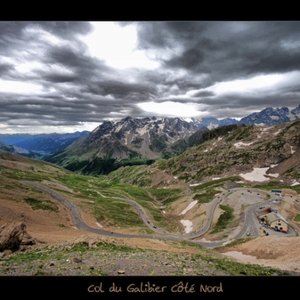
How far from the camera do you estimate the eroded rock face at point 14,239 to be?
32338 millimetres

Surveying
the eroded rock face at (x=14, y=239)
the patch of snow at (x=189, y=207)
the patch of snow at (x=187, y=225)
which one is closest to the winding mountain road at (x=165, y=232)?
the patch of snow at (x=187, y=225)

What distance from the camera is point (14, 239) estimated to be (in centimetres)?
3388

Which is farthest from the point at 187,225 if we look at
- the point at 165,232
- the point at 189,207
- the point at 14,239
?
the point at 14,239

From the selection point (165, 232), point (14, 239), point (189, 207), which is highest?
point (14, 239)

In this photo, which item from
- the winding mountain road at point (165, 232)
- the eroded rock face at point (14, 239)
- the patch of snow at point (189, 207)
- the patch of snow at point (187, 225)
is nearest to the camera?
the eroded rock face at point (14, 239)

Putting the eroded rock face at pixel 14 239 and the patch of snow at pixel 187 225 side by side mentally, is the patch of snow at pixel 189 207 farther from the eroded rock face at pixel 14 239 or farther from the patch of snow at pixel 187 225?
the eroded rock face at pixel 14 239

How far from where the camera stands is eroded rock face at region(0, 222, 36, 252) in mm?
32338

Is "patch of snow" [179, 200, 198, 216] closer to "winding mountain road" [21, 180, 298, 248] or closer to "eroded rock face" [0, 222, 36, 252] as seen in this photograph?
"winding mountain road" [21, 180, 298, 248]

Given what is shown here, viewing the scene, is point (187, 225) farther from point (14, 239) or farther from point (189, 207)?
point (14, 239)

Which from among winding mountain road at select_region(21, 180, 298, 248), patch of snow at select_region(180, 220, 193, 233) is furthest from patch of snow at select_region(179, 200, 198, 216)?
patch of snow at select_region(180, 220, 193, 233)

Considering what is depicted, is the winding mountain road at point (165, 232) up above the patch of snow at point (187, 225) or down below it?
above

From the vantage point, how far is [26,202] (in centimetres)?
9612
